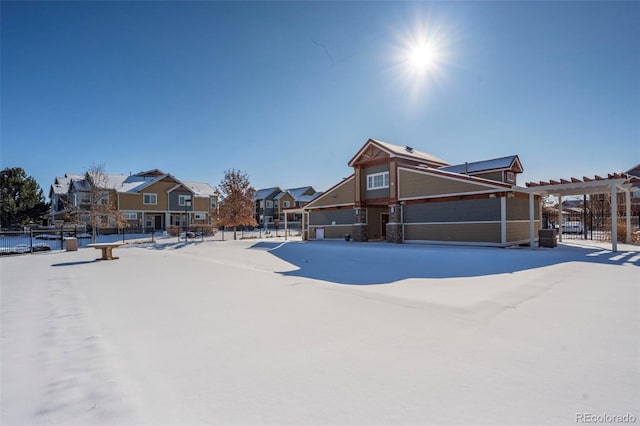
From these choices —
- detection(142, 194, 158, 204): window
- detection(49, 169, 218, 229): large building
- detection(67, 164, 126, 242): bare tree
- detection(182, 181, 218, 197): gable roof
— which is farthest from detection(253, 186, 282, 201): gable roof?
detection(67, 164, 126, 242): bare tree

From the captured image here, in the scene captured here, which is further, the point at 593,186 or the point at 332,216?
the point at 332,216

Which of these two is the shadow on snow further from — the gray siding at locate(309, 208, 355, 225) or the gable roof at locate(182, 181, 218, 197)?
the gable roof at locate(182, 181, 218, 197)

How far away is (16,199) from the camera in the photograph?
33875mm

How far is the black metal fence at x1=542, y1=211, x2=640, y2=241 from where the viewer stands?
885 inches

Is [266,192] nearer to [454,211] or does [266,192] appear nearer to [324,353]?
[454,211]

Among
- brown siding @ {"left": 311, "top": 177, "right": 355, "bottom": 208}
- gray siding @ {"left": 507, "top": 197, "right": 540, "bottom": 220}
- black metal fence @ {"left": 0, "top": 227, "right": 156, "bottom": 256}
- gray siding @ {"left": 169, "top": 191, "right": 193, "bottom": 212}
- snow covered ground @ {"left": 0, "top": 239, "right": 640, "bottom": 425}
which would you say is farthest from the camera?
gray siding @ {"left": 169, "top": 191, "right": 193, "bottom": 212}

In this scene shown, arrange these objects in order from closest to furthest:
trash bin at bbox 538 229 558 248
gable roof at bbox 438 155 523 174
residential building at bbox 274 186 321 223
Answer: trash bin at bbox 538 229 558 248
gable roof at bbox 438 155 523 174
residential building at bbox 274 186 321 223

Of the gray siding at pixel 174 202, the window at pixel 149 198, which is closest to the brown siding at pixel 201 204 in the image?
the gray siding at pixel 174 202

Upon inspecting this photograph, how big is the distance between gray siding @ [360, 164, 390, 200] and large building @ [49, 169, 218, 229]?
67.9ft

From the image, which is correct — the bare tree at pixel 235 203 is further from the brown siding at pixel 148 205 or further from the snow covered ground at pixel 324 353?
the snow covered ground at pixel 324 353

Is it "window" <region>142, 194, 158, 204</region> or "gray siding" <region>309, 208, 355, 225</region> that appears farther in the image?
"window" <region>142, 194, 158, 204</region>

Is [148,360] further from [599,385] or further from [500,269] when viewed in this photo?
[500,269]

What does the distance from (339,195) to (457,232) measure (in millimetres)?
10022

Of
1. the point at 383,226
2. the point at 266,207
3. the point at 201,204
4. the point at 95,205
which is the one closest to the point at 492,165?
the point at 383,226
